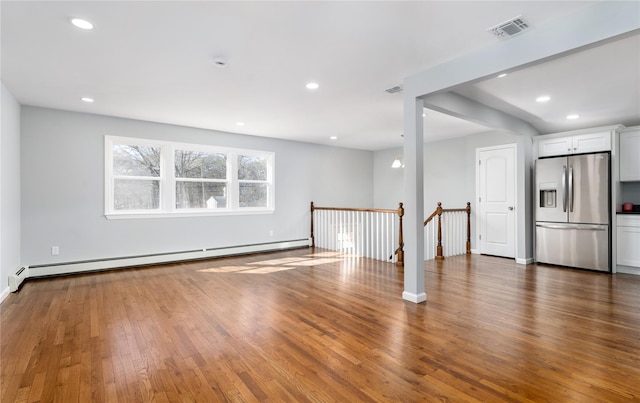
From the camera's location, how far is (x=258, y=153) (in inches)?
271

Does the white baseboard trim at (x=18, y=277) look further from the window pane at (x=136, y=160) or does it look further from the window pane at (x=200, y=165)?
the window pane at (x=200, y=165)

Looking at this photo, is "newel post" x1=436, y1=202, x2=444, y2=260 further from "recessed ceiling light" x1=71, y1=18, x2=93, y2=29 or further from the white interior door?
"recessed ceiling light" x1=71, y1=18, x2=93, y2=29

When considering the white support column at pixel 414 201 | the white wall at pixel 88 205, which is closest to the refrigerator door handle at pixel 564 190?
the white support column at pixel 414 201

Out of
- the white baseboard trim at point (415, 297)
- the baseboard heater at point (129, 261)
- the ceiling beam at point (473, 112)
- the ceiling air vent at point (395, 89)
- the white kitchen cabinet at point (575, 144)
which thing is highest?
the ceiling air vent at point (395, 89)

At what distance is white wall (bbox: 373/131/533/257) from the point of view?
18.6ft

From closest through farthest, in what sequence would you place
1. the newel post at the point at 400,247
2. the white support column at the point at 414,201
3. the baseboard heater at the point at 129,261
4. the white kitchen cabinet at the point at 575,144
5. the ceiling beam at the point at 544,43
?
the ceiling beam at the point at 544,43, the white support column at the point at 414,201, the baseboard heater at the point at 129,261, the white kitchen cabinet at the point at 575,144, the newel post at the point at 400,247

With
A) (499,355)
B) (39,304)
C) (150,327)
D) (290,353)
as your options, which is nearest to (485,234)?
(499,355)

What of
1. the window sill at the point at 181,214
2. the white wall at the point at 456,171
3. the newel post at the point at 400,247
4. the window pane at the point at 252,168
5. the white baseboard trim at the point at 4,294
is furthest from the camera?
the window pane at the point at 252,168

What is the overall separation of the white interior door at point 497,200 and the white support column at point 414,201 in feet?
11.9

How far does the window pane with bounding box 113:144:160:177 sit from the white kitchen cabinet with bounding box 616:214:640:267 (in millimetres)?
7762

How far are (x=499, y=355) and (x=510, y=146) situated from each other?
5.01 m

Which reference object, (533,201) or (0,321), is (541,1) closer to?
(533,201)

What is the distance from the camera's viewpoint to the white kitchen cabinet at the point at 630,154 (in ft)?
15.9

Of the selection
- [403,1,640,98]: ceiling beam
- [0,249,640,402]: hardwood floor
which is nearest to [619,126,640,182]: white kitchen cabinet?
[0,249,640,402]: hardwood floor
